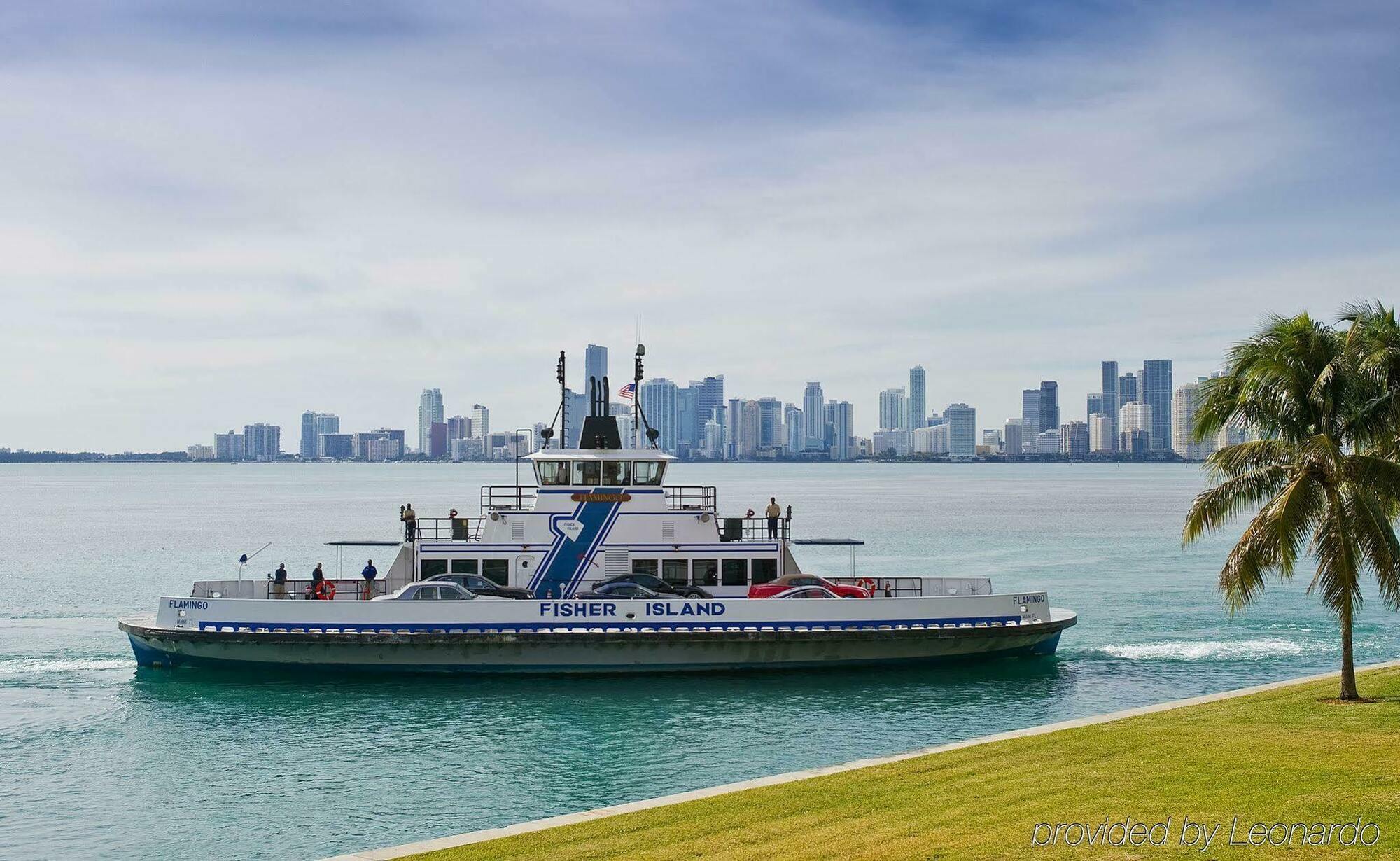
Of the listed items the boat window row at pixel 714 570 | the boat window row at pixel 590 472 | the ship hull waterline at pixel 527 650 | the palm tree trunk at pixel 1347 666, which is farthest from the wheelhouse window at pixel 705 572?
the palm tree trunk at pixel 1347 666

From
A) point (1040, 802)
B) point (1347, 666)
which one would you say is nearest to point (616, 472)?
point (1347, 666)

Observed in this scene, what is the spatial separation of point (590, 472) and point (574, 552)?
2125 millimetres

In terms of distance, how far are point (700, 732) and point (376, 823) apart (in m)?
7.60

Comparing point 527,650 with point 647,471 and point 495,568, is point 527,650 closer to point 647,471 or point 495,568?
point 495,568

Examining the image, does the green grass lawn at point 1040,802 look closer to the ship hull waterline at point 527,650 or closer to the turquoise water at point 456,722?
the turquoise water at point 456,722

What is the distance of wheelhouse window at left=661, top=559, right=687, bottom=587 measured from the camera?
30750 millimetres

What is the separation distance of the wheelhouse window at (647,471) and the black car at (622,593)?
3202 mm

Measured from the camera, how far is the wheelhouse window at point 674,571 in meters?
30.8

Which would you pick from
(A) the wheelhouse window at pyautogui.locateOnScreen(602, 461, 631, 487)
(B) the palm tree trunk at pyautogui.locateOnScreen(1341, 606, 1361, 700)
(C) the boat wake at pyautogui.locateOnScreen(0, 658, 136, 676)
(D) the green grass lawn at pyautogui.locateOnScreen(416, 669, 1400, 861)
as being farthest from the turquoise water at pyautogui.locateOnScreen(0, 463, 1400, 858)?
(B) the palm tree trunk at pyautogui.locateOnScreen(1341, 606, 1361, 700)

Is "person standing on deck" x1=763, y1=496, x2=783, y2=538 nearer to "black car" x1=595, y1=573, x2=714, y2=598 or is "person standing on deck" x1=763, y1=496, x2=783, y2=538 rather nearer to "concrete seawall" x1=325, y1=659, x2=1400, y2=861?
"black car" x1=595, y1=573, x2=714, y2=598

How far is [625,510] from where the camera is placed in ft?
101

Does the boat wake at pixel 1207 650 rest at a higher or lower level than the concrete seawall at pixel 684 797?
lower

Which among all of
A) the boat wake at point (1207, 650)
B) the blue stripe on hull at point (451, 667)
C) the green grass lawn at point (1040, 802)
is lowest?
the boat wake at point (1207, 650)

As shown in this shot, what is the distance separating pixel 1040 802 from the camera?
1292 centimetres
